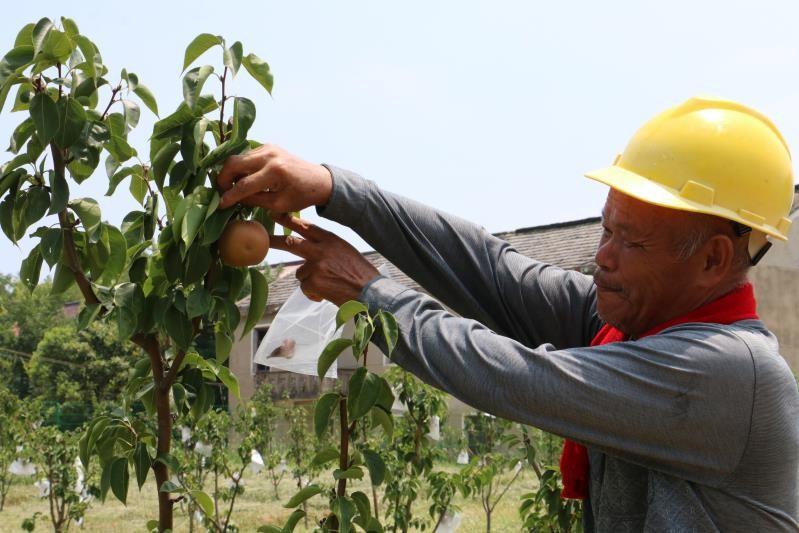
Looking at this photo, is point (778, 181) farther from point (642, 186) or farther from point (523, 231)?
point (523, 231)

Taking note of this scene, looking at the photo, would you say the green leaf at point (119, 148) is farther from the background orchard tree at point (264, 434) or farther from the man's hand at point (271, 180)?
the background orchard tree at point (264, 434)

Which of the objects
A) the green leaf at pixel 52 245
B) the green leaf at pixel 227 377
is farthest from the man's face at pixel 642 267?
the green leaf at pixel 52 245

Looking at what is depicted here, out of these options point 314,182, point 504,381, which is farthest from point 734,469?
point 314,182

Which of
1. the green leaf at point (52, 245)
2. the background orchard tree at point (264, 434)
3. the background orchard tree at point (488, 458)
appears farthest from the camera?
the background orchard tree at point (264, 434)

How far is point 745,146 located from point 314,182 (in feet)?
2.72

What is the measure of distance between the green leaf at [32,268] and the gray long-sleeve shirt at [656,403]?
2.26 feet

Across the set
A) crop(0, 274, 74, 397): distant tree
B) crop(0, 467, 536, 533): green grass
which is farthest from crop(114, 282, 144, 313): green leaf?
crop(0, 274, 74, 397): distant tree

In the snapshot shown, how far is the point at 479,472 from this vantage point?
595 centimetres

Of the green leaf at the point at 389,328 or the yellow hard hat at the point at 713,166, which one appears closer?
the green leaf at the point at 389,328

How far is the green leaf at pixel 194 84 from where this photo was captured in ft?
6.03

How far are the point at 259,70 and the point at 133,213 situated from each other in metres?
0.44

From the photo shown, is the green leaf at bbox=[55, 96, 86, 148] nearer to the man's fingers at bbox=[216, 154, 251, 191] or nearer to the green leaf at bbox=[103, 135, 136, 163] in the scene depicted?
the green leaf at bbox=[103, 135, 136, 163]

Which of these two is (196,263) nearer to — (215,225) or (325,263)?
(215,225)

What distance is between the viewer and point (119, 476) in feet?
6.66
